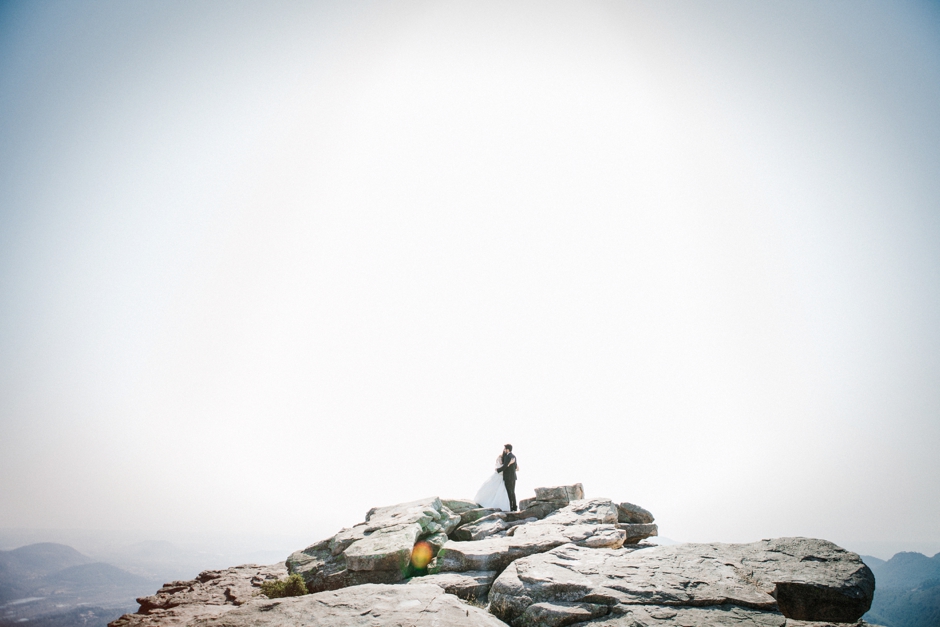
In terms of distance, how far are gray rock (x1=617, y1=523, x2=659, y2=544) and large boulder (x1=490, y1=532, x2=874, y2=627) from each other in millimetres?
5629

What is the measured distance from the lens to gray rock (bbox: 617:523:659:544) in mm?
15258

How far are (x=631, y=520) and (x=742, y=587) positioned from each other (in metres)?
9.52

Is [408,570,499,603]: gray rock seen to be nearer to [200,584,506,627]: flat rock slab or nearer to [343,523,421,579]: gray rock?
[343,523,421,579]: gray rock

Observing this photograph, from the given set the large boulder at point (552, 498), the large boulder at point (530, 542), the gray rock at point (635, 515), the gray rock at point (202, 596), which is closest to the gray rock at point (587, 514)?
the large boulder at point (530, 542)

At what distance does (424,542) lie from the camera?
12.6 meters

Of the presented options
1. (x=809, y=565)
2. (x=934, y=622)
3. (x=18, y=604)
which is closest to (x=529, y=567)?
(x=809, y=565)

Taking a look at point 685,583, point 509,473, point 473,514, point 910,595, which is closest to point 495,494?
point 509,473

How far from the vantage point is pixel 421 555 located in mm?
12062

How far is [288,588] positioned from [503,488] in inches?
417

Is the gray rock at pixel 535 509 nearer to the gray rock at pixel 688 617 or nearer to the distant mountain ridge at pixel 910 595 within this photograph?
the gray rock at pixel 688 617

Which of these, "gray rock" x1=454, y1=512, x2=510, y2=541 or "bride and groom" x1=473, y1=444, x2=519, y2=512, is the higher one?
"bride and groom" x1=473, y1=444, x2=519, y2=512

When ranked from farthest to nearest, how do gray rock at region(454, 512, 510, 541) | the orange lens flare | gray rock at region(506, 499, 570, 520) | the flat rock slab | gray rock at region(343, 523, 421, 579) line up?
gray rock at region(506, 499, 570, 520) → gray rock at region(454, 512, 510, 541) → the orange lens flare → gray rock at region(343, 523, 421, 579) → the flat rock slab

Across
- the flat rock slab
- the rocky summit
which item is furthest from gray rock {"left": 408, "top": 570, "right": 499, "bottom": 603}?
the flat rock slab

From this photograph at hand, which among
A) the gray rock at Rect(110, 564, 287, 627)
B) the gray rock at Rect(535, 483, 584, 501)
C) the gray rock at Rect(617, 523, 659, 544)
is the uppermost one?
the gray rock at Rect(535, 483, 584, 501)
